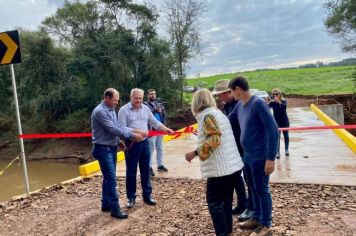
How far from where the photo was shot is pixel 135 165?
5680mm

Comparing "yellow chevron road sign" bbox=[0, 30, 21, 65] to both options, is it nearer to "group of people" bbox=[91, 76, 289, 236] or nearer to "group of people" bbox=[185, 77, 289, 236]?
"group of people" bbox=[91, 76, 289, 236]

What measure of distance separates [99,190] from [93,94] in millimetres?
18541

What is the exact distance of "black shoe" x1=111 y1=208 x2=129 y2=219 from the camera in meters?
5.24

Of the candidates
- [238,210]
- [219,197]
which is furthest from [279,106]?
[219,197]

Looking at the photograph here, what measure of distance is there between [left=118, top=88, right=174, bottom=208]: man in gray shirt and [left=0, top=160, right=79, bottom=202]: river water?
35.8ft

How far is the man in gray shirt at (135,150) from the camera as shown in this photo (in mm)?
5656

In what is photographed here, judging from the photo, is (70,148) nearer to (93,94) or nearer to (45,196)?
(93,94)

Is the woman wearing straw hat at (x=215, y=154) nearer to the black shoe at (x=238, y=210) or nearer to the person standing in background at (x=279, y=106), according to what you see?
the black shoe at (x=238, y=210)

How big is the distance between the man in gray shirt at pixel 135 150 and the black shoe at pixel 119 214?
38cm

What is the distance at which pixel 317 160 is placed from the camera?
27.3 feet

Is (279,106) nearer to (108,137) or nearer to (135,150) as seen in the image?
(135,150)

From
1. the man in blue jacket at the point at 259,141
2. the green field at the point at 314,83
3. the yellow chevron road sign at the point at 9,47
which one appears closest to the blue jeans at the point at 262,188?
the man in blue jacket at the point at 259,141

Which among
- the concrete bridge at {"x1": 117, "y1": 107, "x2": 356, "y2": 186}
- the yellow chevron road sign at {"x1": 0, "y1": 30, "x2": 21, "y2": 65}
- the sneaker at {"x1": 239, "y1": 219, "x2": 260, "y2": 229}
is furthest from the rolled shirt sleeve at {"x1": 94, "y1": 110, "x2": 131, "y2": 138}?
the concrete bridge at {"x1": 117, "y1": 107, "x2": 356, "y2": 186}

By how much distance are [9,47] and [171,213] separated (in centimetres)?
→ 417
